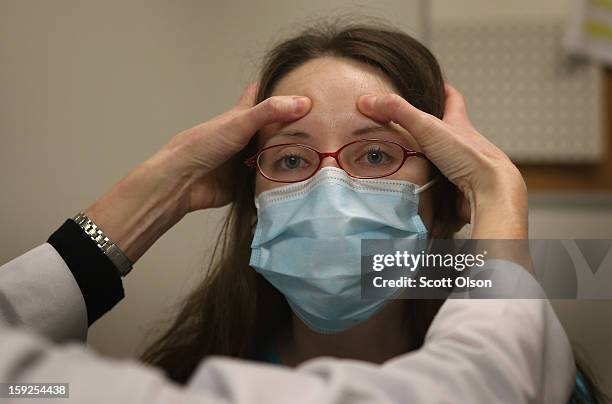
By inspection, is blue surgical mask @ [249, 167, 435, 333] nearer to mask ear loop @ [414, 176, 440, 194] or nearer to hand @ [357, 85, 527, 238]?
mask ear loop @ [414, 176, 440, 194]

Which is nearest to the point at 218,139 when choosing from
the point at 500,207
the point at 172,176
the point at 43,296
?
the point at 172,176

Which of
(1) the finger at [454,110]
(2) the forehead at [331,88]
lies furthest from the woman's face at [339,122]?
(1) the finger at [454,110]

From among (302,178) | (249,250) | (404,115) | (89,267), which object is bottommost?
(249,250)

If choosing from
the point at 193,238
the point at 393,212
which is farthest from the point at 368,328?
the point at 193,238

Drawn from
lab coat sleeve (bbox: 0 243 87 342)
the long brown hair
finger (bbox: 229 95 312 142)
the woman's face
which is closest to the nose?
the woman's face

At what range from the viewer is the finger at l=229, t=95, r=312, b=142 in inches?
49.2

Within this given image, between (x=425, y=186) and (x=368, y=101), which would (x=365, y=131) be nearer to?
(x=368, y=101)

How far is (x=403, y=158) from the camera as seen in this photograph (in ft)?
4.19

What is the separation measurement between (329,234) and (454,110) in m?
0.46

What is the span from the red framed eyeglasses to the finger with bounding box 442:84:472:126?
0.38 ft

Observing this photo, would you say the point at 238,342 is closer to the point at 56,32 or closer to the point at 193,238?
the point at 193,238

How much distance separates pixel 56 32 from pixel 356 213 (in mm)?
1155

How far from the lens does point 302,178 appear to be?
1.27 metres

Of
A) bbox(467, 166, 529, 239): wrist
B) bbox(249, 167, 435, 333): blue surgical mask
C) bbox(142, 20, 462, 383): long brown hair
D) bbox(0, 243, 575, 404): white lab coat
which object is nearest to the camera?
bbox(0, 243, 575, 404): white lab coat
